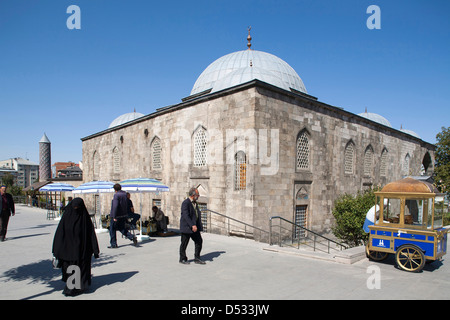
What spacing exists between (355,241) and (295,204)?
10.2 feet

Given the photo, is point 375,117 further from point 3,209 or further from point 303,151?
point 3,209

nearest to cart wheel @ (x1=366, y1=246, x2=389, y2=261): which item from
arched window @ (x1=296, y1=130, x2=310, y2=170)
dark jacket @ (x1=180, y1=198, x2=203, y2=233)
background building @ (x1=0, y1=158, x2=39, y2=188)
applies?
dark jacket @ (x1=180, y1=198, x2=203, y2=233)

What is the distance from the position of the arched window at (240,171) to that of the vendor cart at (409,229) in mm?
6231

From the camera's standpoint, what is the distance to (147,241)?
10.5m

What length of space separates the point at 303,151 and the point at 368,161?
8340 mm

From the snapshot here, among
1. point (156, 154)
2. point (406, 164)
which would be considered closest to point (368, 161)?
point (406, 164)

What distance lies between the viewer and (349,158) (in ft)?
63.1

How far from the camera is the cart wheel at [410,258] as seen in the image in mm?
6702

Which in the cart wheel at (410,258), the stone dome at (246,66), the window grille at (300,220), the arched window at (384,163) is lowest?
the window grille at (300,220)

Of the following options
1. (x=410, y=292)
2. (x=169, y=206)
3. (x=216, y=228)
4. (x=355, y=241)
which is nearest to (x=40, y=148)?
(x=169, y=206)

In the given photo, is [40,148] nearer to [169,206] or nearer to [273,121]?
[169,206]

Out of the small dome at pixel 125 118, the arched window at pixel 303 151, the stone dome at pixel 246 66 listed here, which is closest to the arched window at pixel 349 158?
the arched window at pixel 303 151

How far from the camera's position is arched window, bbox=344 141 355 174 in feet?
62.0

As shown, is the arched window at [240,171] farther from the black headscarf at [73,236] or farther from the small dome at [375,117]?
the small dome at [375,117]
